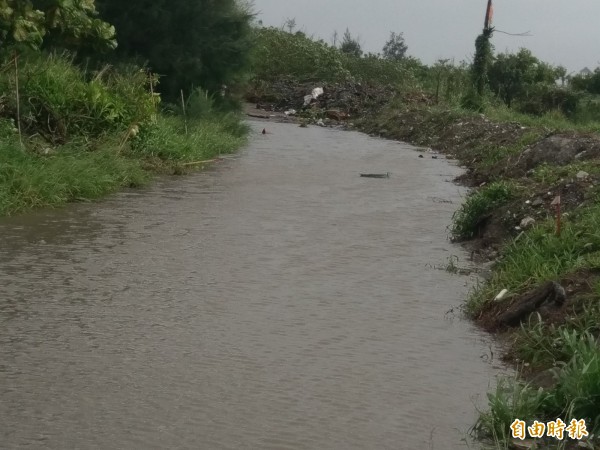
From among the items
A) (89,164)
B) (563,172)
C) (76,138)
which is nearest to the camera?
(563,172)

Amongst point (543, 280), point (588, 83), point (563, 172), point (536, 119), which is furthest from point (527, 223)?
point (588, 83)

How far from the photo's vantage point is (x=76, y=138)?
43.8ft

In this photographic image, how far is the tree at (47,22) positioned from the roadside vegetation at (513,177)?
5345 millimetres

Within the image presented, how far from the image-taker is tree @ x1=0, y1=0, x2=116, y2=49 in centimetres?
1075

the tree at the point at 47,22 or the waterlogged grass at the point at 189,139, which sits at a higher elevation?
the tree at the point at 47,22

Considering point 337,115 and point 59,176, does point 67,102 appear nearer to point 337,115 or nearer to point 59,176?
point 59,176

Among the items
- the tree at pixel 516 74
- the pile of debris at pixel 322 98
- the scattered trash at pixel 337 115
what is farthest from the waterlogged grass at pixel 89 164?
the tree at pixel 516 74

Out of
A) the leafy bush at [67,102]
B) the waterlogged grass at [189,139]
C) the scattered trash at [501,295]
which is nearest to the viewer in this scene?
the scattered trash at [501,295]

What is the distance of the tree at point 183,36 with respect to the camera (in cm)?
1955

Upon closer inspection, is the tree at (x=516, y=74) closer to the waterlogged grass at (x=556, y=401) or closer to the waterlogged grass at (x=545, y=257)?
the waterlogged grass at (x=545, y=257)

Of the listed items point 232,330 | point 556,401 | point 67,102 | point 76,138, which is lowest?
point 232,330

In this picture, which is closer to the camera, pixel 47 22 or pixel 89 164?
pixel 47 22

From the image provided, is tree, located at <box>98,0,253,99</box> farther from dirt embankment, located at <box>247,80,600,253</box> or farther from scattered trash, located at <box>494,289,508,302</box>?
scattered trash, located at <box>494,289,508,302</box>

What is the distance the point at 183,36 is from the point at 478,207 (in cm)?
1149
